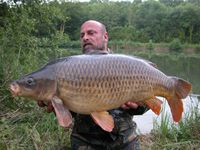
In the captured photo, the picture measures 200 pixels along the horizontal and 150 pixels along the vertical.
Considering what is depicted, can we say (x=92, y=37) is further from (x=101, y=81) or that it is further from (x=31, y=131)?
(x=31, y=131)

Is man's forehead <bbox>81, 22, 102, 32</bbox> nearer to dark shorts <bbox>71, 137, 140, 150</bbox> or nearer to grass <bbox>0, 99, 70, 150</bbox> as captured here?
dark shorts <bbox>71, 137, 140, 150</bbox>

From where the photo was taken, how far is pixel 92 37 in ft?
10.7

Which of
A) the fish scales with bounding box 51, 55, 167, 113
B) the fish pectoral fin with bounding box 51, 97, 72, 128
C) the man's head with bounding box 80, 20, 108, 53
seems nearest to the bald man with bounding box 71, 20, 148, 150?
the man's head with bounding box 80, 20, 108, 53

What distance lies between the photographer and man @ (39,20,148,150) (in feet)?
10.5

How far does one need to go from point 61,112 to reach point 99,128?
2.28ft

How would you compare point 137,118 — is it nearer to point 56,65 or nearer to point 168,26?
point 56,65

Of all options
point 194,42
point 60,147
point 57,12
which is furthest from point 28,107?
point 194,42

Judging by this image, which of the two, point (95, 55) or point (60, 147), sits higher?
point (95, 55)

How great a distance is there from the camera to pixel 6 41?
615 cm

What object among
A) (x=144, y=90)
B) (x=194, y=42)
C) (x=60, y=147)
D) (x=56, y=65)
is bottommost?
(x=194, y=42)

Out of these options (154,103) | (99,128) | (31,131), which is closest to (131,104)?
(154,103)

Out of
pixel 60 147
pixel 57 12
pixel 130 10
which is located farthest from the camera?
pixel 130 10

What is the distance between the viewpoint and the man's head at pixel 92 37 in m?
3.24

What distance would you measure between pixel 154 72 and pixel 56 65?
0.68 m
